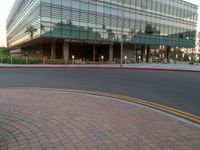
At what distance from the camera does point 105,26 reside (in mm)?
38875

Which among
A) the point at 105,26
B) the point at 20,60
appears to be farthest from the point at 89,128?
the point at 105,26

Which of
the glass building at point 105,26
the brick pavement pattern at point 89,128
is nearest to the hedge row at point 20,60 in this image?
the glass building at point 105,26

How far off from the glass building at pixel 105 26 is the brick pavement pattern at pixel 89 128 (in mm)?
25627

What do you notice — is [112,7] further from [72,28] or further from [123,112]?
[123,112]

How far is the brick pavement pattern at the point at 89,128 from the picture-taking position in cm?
325

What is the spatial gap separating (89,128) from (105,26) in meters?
37.0

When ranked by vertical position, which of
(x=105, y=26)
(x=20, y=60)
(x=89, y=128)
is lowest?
(x=89, y=128)

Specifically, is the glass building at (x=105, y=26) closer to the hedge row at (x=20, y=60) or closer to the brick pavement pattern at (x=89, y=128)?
the hedge row at (x=20, y=60)

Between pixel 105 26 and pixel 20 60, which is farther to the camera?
pixel 105 26

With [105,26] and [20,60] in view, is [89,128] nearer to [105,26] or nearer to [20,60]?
[20,60]

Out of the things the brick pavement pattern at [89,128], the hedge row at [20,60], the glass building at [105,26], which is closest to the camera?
the brick pavement pattern at [89,128]

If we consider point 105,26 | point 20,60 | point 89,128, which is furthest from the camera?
point 105,26

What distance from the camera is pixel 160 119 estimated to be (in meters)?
4.59

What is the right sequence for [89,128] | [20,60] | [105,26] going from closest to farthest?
1. [89,128]
2. [20,60]
3. [105,26]
